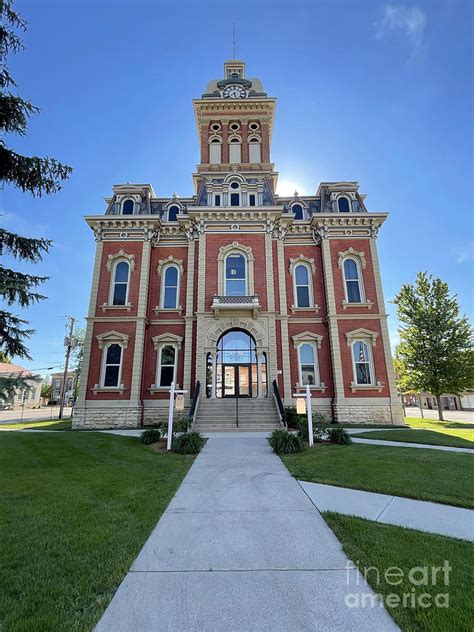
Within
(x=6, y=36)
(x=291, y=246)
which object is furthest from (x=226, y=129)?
(x=6, y=36)

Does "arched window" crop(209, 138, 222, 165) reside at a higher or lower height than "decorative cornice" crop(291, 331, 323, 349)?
higher

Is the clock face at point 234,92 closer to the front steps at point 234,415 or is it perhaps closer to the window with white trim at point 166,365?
the window with white trim at point 166,365

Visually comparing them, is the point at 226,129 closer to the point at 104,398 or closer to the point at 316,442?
the point at 104,398

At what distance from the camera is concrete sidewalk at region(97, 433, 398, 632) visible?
7.73 ft

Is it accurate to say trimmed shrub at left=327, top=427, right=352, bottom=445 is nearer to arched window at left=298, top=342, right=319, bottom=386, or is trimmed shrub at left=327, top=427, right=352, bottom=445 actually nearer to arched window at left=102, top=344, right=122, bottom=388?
arched window at left=298, top=342, right=319, bottom=386

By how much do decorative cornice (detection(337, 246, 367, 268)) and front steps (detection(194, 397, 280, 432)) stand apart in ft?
30.5

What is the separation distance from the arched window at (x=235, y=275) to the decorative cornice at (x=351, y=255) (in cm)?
573

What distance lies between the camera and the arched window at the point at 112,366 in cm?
1683

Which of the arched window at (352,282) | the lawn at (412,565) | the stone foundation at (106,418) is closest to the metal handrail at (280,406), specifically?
the arched window at (352,282)

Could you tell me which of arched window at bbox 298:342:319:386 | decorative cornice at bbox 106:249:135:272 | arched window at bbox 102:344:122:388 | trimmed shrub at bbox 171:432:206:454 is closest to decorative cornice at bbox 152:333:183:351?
arched window at bbox 102:344:122:388

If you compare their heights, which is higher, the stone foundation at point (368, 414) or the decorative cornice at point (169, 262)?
the decorative cornice at point (169, 262)

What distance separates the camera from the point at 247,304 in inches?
663

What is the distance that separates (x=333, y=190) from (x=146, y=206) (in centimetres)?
1225

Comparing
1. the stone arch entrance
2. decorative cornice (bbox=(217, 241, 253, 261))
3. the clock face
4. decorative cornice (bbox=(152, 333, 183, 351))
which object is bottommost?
the stone arch entrance
